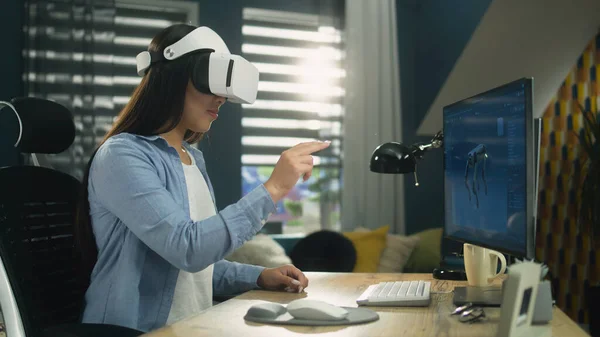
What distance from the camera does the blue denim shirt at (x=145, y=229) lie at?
148cm

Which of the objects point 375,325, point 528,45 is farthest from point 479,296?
point 528,45

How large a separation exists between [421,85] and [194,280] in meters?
3.79

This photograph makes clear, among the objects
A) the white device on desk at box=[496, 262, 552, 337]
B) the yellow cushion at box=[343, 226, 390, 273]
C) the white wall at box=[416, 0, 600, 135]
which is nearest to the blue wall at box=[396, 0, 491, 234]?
the white wall at box=[416, 0, 600, 135]

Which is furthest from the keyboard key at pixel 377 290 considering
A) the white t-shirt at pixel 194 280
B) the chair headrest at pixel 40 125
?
the chair headrest at pixel 40 125

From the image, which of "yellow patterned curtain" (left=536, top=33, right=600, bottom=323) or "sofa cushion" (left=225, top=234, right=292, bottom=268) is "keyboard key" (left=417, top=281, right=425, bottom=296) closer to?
"sofa cushion" (left=225, top=234, right=292, bottom=268)

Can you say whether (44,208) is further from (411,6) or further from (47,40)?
(411,6)

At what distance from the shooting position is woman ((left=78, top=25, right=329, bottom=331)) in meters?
1.49

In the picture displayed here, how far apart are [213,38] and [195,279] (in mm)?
600

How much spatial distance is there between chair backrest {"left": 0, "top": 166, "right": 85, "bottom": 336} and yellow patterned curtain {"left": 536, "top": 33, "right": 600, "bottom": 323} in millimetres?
3355

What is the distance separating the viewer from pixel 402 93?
209 inches

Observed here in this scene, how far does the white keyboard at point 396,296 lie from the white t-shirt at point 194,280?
1.38ft

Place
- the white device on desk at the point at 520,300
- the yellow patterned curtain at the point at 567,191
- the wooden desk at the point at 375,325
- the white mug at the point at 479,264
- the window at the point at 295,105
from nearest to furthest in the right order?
the white device on desk at the point at 520,300 → the wooden desk at the point at 375,325 → the white mug at the point at 479,264 → the yellow patterned curtain at the point at 567,191 → the window at the point at 295,105

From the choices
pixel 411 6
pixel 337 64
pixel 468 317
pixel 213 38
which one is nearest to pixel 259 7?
pixel 337 64

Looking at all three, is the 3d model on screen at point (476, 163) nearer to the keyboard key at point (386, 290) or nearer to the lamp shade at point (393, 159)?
the keyboard key at point (386, 290)
